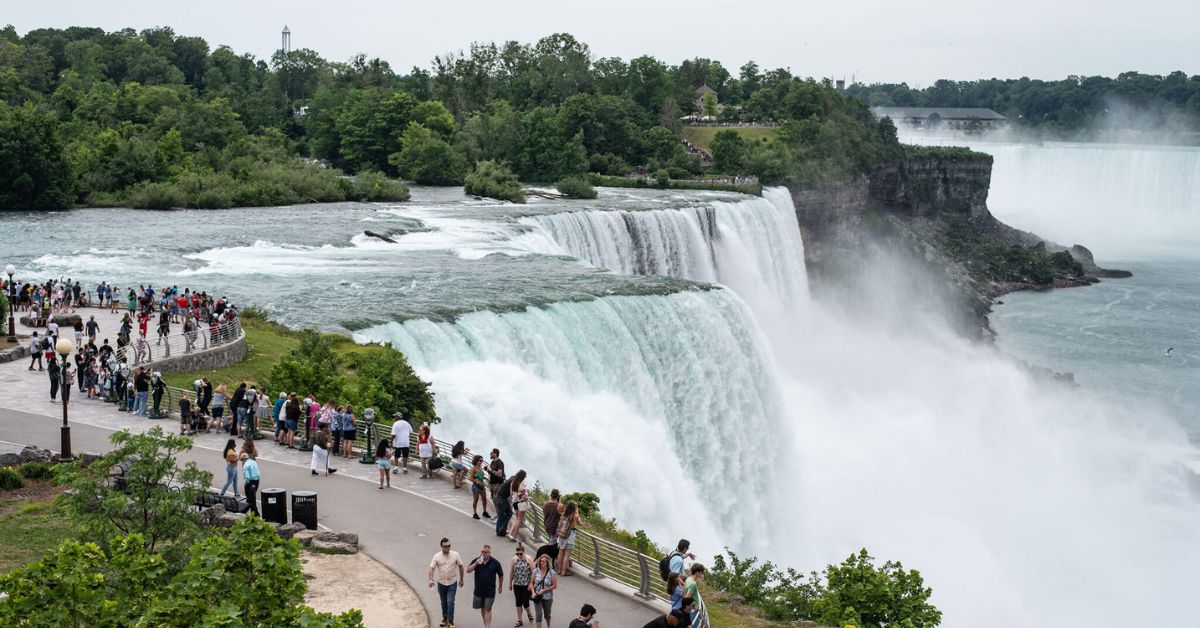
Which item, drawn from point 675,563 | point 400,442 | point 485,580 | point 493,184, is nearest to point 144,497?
point 485,580

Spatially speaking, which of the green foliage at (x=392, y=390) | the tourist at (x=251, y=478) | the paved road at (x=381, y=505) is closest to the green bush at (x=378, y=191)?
the green foliage at (x=392, y=390)

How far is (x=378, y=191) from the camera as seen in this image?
64312 millimetres

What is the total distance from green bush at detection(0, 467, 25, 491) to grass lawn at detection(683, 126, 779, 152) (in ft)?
237

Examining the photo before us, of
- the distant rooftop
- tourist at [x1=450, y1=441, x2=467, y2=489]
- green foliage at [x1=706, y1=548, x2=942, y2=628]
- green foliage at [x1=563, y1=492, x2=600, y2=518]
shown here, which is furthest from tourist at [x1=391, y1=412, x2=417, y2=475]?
→ the distant rooftop

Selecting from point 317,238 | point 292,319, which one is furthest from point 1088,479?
point 317,238

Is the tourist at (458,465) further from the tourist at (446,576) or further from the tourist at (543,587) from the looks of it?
the tourist at (543,587)

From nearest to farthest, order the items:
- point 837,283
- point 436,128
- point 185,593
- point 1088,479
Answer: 1. point 185,593
2. point 1088,479
3. point 837,283
4. point 436,128

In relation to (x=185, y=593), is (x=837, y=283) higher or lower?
lower

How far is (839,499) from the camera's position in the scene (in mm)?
32750

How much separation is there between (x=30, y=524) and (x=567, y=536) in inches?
279

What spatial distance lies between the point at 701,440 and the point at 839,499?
15.8ft

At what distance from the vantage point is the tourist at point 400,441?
18.3 m

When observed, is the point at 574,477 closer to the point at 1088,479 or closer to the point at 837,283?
the point at 1088,479

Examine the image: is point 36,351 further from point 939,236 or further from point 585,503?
point 939,236
